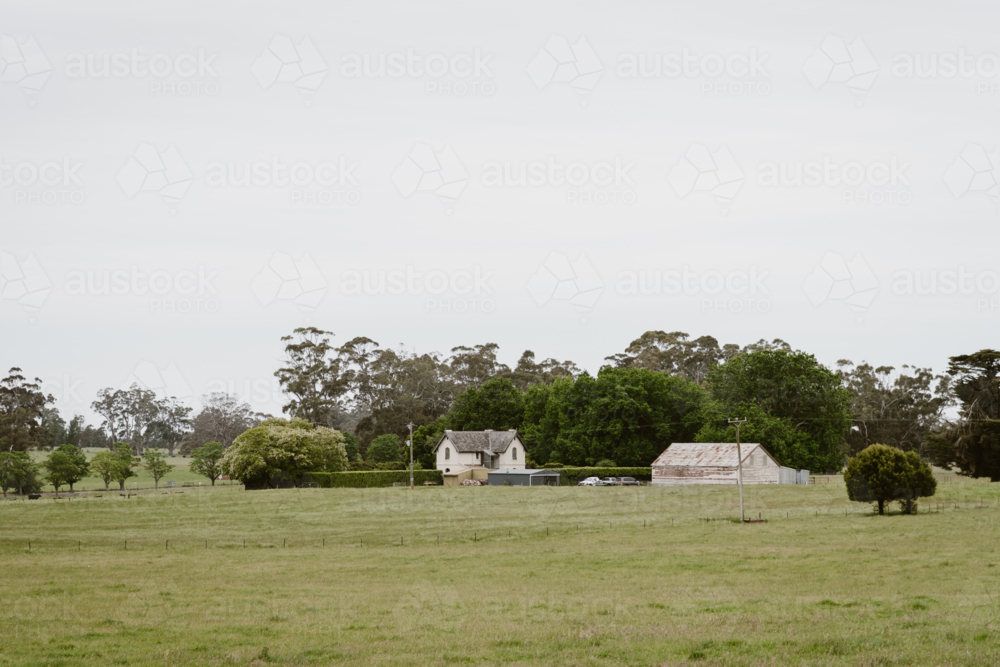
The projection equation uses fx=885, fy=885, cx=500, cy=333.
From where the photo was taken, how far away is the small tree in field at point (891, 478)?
55.1 metres

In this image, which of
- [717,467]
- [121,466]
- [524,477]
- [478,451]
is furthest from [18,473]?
[717,467]

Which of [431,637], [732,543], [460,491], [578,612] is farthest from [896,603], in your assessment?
[460,491]

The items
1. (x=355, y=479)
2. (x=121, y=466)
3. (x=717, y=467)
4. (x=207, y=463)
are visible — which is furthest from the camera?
(x=207, y=463)

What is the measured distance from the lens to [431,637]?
60.6 ft

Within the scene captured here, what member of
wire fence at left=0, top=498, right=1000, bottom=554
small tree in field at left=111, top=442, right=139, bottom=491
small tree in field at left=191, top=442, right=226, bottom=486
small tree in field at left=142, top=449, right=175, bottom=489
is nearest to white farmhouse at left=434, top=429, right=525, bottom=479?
small tree in field at left=191, top=442, right=226, bottom=486

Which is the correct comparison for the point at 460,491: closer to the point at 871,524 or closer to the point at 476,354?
the point at 871,524

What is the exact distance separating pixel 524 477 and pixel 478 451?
11692 mm

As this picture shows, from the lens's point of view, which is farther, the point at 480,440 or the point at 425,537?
the point at 480,440

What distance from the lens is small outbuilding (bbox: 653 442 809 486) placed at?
92.1 metres

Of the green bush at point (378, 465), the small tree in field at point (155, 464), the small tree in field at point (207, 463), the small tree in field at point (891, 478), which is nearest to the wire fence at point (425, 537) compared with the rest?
the small tree in field at point (891, 478)

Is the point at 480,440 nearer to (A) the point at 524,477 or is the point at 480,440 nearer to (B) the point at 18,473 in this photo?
(A) the point at 524,477

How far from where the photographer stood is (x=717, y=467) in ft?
305

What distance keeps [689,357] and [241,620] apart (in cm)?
13772

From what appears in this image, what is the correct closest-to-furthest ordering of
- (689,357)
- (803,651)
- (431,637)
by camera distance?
(803,651), (431,637), (689,357)
